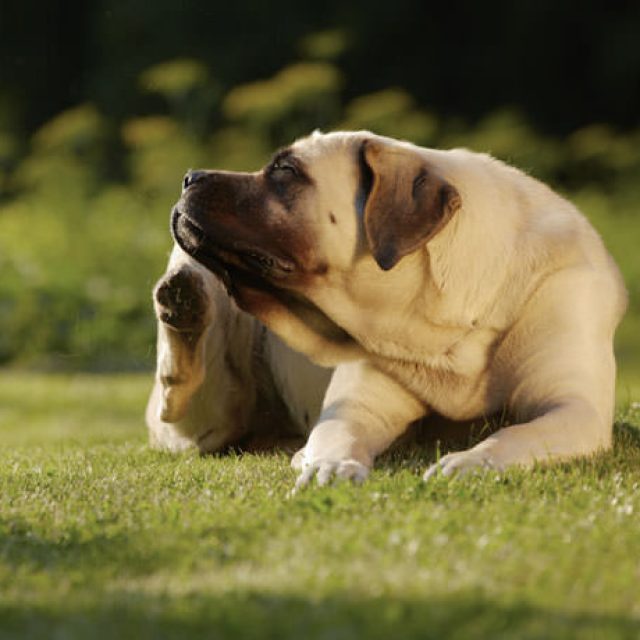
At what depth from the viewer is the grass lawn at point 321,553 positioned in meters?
2.72

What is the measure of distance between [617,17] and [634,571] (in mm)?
12086

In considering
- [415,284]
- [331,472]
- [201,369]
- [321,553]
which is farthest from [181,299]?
[321,553]

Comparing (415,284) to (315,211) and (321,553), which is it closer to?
(315,211)

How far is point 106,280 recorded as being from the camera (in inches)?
459

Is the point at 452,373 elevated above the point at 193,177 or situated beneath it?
situated beneath

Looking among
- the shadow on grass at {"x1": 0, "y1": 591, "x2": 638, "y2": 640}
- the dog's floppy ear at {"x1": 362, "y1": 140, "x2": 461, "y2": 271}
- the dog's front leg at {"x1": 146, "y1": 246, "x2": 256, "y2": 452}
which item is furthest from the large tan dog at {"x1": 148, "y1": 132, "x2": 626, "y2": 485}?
the shadow on grass at {"x1": 0, "y1": 591, "x2": 638, "y2": 640}

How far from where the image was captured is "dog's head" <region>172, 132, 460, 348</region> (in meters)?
4.60

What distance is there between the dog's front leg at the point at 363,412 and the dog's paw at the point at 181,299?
54 centimetres

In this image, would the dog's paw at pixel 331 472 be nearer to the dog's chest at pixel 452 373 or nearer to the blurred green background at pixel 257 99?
the dog's chest at pixel 452 373

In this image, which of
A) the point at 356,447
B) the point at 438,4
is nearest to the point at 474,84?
the point at 438,4

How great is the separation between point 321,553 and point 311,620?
54 centimetres

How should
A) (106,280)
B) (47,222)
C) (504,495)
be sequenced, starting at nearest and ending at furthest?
(504,495)
(106,280)
(47,222)

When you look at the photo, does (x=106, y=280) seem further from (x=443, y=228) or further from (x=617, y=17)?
(x=443, y=228)

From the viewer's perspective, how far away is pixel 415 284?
4.75 metres
